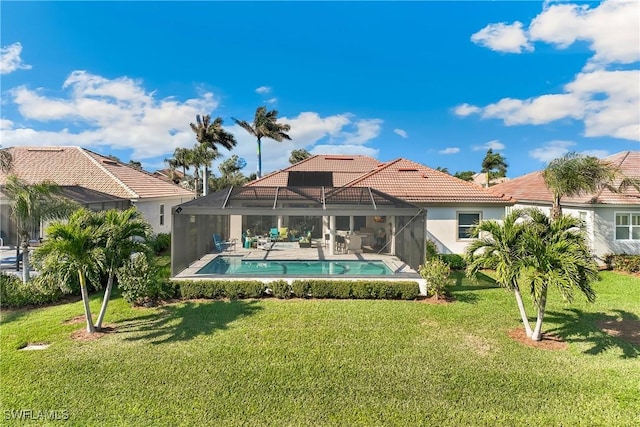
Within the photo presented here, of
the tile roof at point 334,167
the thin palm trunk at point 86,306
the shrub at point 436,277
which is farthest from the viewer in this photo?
Result: the tile roof at point 334,167

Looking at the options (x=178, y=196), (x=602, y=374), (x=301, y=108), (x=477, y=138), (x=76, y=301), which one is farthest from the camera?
(x=477, y=138)

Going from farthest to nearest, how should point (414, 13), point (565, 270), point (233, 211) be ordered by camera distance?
point (414, 13) < point (233, 211) < point (565, 270)

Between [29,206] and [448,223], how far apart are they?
704 inches

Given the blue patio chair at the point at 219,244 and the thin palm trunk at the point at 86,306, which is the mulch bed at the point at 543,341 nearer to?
the thin palm trunk at the point at 86,306

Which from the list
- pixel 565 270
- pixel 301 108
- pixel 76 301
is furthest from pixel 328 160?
pixel 565 270

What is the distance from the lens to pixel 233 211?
12148 mm

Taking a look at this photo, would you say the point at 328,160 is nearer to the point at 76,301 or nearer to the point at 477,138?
the point at 76,301

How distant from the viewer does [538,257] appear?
745 centimetres

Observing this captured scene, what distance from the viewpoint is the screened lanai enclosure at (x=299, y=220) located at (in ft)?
40.8

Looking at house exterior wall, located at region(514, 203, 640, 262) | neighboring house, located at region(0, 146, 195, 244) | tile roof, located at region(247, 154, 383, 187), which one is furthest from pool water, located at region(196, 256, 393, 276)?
house exterior wall, located at region(514, 203, 640, 262)

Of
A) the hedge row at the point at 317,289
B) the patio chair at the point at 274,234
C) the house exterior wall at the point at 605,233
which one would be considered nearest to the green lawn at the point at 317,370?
the hedge row at the point at 317,289

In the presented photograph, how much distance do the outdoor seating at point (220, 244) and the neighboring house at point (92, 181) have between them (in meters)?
4.22

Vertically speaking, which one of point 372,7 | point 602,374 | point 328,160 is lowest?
point 602,374

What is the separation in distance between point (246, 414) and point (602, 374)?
6960 mm
